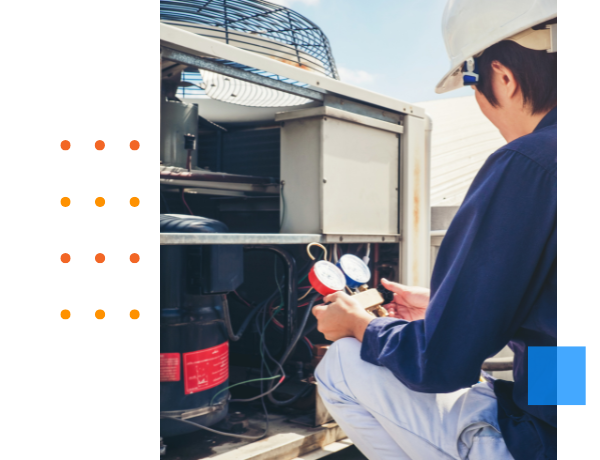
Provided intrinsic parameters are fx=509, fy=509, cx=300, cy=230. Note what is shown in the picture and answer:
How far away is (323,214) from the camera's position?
1.81m

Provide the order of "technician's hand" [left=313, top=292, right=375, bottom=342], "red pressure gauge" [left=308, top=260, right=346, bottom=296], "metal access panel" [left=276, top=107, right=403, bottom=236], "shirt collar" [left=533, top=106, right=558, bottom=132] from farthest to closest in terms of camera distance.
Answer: "metal access panel" [left=276, top=107, right=403, bottom=236]
"red pressure gauge" [left=308, top=260, right=346, bottom=296]
"technician's hand" [left=313, top=292, right=375, bottom=342]
"shirt collar" [left=533, top=106, right=558, bottom=132]

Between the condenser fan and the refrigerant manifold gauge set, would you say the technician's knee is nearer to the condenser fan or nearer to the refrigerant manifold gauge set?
the refrigerant manifold gauge set

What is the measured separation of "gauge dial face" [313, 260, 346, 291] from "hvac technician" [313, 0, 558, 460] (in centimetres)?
10

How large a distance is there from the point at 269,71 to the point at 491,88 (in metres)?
0.74

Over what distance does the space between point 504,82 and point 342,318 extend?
0.65 metres

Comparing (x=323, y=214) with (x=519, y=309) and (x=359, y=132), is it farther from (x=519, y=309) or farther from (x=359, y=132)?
(x=519, y=309)

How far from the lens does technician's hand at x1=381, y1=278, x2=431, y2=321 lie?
1.50 metres

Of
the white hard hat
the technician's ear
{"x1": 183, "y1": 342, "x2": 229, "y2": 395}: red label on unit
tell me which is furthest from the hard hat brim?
{"x1": 183, "y1": 342, "x2": 229, "y2": 395}: red label on unit

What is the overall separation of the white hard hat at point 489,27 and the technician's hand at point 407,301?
617mm

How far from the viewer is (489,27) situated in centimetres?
115

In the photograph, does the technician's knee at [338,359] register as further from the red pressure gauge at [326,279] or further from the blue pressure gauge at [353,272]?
the blue pressure gauge at [353,272]

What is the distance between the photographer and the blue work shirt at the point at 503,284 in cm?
89

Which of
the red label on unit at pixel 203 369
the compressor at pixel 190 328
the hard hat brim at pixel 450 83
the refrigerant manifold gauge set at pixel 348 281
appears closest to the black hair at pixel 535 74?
the hard hat brim at pixel 450 83

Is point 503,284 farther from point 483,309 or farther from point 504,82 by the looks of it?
point 504,82
